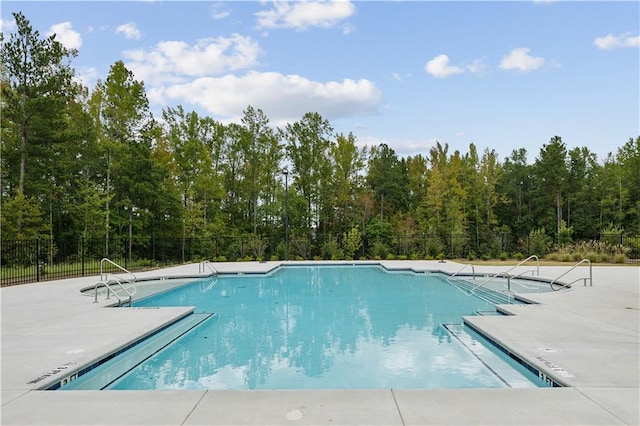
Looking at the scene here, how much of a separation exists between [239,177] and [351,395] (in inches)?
1176

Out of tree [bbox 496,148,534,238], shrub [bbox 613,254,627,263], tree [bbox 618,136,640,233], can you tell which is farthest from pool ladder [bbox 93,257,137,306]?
tree [bbox 618,136,640,233]

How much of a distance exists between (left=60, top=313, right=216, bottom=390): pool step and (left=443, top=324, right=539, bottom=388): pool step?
4.47 metres

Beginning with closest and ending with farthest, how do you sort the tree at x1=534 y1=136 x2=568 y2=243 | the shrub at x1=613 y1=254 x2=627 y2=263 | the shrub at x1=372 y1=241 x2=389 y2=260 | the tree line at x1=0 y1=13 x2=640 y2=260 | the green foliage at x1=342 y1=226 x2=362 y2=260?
1. the shrub at x1=613 y1=254 x2=627 y2=263
2. the tree line at x1=0 y1=13 x2=640 y2=260
3. the shrub at x1=372 y1=241 x2=389 y2=260
4. the green foliage at x1=342 y1=226 x2=362 y2=260
5. the tree at x1=534 y1=136 x2=568 y2=243

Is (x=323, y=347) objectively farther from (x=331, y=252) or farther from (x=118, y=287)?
(x=331, y=252)

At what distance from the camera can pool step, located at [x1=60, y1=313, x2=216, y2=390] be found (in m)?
4.52

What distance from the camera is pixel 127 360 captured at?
5.43m

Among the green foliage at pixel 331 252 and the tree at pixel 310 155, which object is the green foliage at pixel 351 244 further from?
the tree at pixel 310 155

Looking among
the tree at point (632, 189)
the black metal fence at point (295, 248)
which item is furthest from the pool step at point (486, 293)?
the tree at point (632, 189)

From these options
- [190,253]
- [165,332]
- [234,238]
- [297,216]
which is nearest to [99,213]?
[190,253]

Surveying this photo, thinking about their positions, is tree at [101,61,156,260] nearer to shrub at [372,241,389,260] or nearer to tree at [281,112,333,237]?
tree at [281,112,333,237]

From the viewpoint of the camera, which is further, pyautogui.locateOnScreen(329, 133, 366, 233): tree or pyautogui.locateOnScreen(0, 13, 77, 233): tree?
pyautogui.locateOnScreen(329, 133, 366, 233): tree

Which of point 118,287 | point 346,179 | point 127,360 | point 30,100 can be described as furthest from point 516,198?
point 127,360

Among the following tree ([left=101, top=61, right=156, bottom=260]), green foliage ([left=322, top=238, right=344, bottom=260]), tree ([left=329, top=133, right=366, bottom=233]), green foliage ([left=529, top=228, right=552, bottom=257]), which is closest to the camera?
green foliage ([left=529, top=228, right=552, bottom=257])

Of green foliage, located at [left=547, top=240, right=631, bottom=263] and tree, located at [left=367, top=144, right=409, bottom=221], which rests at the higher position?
tree, located at [left=367, top=144, right=409, bottom=221]
